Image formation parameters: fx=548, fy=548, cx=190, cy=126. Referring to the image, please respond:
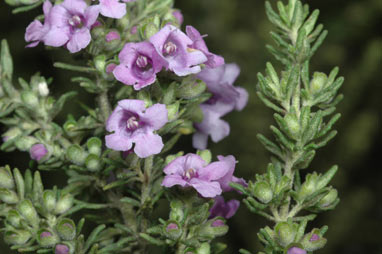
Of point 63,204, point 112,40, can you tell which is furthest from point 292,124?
point 63,204

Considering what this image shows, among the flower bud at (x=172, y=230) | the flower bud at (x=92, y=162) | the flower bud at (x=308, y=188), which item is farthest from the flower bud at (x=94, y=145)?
the flower bud at (x=308, y=188)

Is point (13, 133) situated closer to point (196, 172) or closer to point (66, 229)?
point (66, 229)

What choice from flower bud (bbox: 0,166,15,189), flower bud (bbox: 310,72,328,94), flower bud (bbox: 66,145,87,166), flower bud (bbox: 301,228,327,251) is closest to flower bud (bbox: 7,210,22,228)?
flower bud (bbox: 0,166,15,189)

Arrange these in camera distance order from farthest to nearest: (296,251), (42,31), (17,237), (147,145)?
1. (42,31)
2. (17,237)
3. (147,145)
4. (296,251)

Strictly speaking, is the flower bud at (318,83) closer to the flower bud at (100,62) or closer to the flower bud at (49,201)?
the flower bud at (100,62)

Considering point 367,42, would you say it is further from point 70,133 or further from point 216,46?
point 70,133

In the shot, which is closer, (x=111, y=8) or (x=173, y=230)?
(x=173, y=230)

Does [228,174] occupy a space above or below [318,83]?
below

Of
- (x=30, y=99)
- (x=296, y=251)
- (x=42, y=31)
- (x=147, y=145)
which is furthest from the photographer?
(x=30, y=99)

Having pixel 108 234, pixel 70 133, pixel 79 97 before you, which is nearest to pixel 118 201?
pixel 108 234
